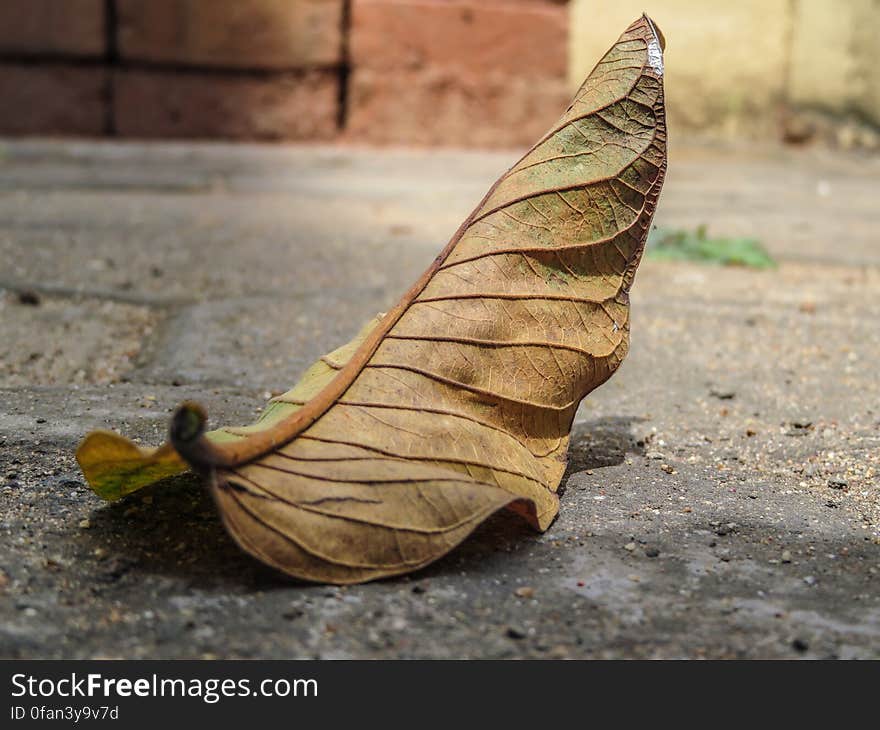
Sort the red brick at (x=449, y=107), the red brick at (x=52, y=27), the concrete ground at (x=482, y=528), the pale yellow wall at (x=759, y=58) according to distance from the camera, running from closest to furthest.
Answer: the concrete ground at (x=482, y=528)
the red brick at (x=52, y=27)
the red brick at (x=449, y=107)
the pale yellow wall at (x=759, y=58)

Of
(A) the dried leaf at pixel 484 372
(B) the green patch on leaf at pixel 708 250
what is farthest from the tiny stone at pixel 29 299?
(B) the green patch on leaf at pixel 708 250

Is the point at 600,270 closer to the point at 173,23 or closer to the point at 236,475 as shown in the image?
the point at 236,475

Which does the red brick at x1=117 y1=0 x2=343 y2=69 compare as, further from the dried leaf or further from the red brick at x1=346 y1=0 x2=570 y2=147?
the dried leaf

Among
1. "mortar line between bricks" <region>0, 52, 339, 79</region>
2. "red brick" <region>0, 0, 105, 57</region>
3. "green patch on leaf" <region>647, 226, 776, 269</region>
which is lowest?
"green patch on leaf" <region>647, 226, 776, 269</region>

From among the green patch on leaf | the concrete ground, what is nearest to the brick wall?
the concrete ground

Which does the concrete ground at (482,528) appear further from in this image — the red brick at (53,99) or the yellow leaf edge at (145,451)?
the red brick at (53,99)

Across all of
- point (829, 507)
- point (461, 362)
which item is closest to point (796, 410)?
point (829, 507)
